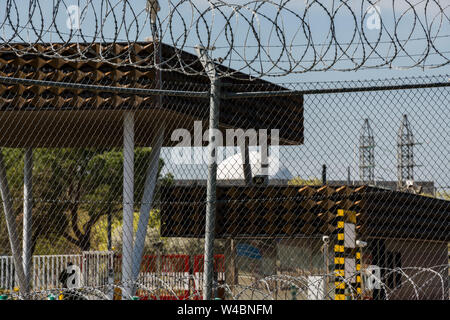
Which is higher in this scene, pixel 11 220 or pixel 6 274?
pixel 11 220

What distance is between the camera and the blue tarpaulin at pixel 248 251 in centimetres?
2209

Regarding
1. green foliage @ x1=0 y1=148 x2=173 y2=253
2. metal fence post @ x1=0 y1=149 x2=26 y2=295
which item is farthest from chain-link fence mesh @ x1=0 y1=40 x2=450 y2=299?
green foliage @ x1=0 y1=148 x2=173 y2=253

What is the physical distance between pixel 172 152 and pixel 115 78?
5.22 metres

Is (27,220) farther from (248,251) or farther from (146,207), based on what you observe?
(248,251)

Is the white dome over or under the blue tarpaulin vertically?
over

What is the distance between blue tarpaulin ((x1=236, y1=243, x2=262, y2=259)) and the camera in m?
22.1

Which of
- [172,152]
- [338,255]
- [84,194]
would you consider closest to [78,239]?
[84,194]

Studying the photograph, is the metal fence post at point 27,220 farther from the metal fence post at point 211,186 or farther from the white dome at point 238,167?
the metal fence post at point 211,186

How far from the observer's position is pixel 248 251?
22188 millimetres

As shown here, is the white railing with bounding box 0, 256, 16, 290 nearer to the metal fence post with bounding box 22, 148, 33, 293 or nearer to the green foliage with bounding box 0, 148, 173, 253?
the metal fence post with bounding box 22, 148, 33, 293

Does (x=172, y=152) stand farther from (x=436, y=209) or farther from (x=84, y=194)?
(x=84, y=194)

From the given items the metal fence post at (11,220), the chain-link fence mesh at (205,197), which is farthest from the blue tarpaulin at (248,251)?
the metal fence post at (11,220)

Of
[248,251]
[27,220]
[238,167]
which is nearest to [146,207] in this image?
[27,220]

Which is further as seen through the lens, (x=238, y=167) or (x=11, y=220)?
(x=238, y=167)
